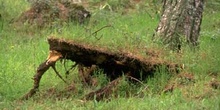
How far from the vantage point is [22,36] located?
11.8m

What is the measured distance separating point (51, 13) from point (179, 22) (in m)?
4.46

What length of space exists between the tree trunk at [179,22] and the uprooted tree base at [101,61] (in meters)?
0.97

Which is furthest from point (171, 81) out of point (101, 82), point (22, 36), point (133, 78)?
point (22, 36)

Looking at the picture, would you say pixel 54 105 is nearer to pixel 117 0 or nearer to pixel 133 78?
pixel 133 78

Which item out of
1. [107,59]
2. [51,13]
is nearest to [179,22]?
[107,59]

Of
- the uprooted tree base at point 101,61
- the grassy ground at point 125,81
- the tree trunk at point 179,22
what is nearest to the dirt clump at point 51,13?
the grassy ground at point 125,81

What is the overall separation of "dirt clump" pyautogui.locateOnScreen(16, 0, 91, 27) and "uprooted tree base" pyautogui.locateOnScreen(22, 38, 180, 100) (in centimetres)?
467

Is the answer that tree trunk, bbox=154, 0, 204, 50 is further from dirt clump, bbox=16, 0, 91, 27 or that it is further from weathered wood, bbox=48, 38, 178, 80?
dirt clump, bbox=16, 0, 91, 27

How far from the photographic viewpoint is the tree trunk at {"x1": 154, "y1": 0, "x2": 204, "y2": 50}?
336 inches

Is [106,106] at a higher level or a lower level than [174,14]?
lower

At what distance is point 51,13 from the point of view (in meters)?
12.3

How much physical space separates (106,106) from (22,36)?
574cm

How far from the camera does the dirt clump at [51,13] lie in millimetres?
12227

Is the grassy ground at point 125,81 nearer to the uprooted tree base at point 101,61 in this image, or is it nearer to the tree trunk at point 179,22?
the uprooted tree base at point 101,61
